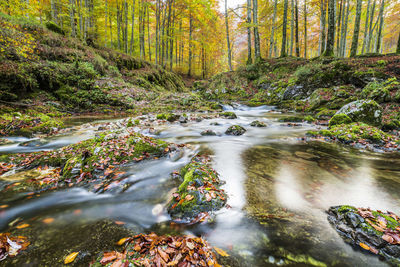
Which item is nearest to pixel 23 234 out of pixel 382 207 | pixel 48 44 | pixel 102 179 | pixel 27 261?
pixel 27 261

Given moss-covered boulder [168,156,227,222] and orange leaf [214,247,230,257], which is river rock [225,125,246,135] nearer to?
moss-covered boulder [168,156,227,222]

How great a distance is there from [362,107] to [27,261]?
930 centimetres

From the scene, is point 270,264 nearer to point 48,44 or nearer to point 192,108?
point 192,108

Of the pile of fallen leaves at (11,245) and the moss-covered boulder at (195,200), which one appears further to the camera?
the moss-covered boulder at (195,200)

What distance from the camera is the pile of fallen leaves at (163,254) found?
55.9 inches

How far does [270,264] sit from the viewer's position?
5.16ft

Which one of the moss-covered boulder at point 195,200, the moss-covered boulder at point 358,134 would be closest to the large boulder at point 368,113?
the moss-covered boulder at point 358,134

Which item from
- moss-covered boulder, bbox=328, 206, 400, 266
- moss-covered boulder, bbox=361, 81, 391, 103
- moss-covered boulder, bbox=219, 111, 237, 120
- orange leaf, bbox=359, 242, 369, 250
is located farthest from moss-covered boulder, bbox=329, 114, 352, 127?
orange leaf, bbox=359, 242, 369, 250

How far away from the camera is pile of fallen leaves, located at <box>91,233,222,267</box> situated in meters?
1.42

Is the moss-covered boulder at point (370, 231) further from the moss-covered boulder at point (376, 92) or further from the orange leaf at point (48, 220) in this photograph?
the moss-covered boulder at point (376, 92)

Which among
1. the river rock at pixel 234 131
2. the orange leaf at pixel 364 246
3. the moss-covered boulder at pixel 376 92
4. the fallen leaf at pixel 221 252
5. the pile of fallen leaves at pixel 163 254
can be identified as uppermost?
the moss-covered boulder at pixel 376 92

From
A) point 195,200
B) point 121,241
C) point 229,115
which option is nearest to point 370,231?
point 195,200

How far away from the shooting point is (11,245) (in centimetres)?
162

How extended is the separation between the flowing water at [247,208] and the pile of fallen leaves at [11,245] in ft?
0.22
